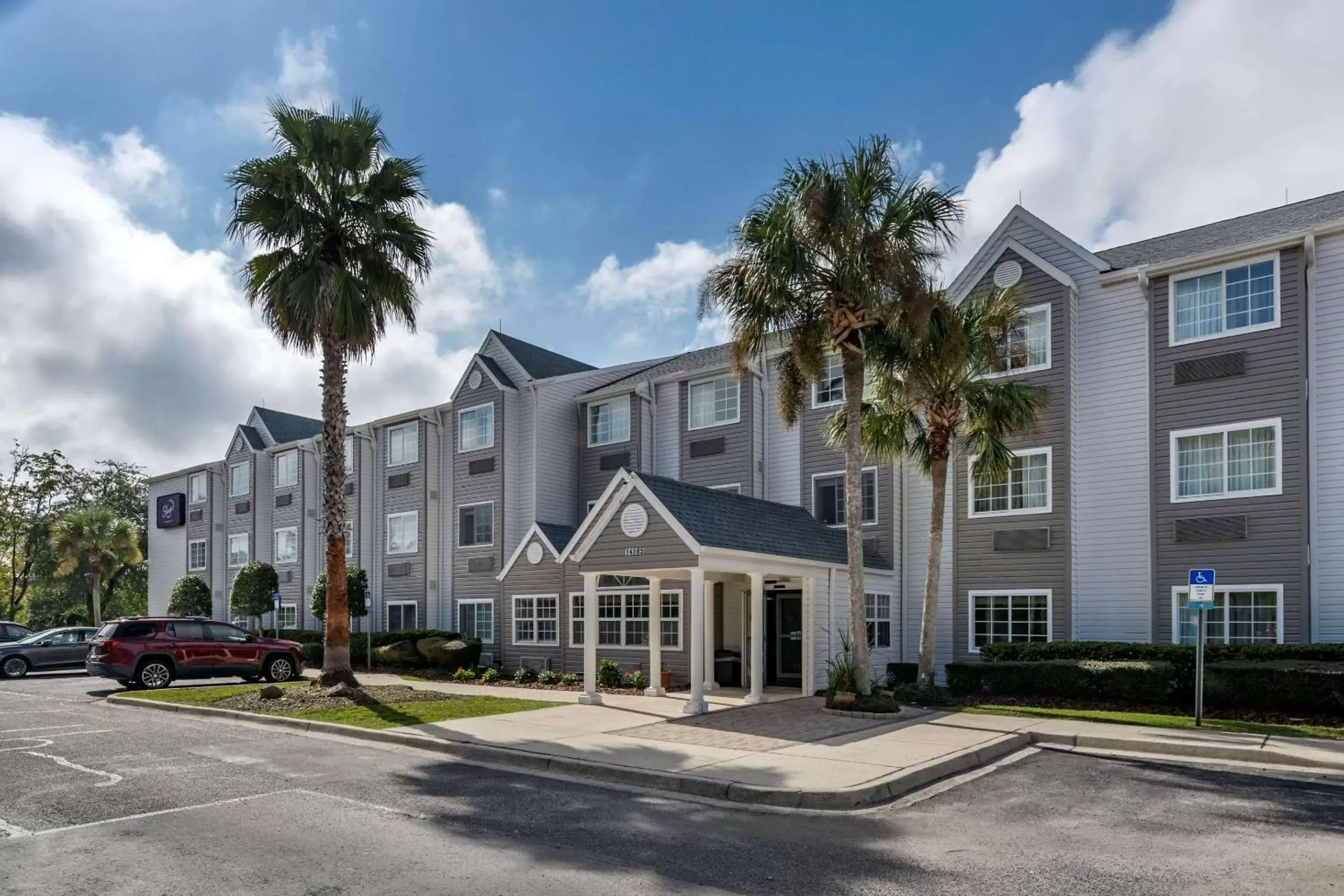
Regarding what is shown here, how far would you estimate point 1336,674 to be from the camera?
15609 millimetres

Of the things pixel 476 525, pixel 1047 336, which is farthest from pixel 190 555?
pixel 1047 336

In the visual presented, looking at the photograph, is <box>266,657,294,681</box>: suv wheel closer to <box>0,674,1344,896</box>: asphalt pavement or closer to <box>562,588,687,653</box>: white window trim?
<box>562,588,687,653</box>: white window trim

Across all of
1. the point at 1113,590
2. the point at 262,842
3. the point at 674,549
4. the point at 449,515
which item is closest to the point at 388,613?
the point at 449,515

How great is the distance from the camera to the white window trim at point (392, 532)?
109ft

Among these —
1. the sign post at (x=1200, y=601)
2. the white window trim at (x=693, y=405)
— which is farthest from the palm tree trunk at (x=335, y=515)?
the sign post at (x=1200, y=601)

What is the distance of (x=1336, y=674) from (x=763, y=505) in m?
10.9

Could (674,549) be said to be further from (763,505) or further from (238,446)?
(238,446)

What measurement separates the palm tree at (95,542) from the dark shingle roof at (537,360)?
28.1 m

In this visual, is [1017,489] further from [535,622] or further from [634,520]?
[535,622]

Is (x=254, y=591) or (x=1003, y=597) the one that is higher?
(x=1003, y=597)

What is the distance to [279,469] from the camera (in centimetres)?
4022

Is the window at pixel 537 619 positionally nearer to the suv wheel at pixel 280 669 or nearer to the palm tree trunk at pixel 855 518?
the suv wheel at pixel 280 669

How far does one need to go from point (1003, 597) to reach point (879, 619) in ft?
9.41

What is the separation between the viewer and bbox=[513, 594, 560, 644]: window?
27.4 m
